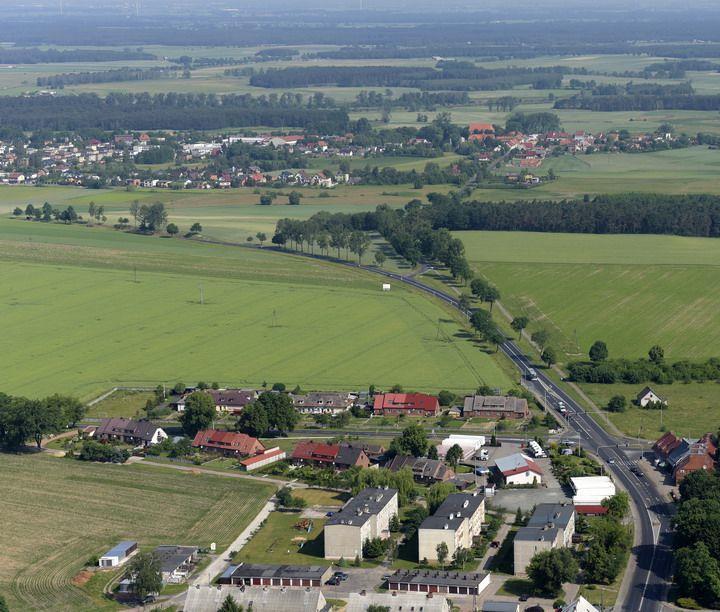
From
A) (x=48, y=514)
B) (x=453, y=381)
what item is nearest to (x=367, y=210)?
(x=453, y=381)

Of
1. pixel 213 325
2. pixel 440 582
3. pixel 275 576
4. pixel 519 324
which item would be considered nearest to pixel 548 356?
pixel 519 324

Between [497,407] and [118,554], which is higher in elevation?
[497,407]

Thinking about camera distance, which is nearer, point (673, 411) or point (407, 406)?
point (673, 411)

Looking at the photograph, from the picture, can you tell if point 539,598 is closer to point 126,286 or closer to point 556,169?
point 126,286

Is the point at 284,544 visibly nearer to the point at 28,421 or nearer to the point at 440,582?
the point at 440,582

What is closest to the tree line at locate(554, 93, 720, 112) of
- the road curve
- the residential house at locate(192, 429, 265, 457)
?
the road curve

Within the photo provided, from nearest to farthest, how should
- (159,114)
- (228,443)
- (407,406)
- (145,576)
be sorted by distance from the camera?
1. (145,576)
2. (228,443)
3. (407,406)
4. (159,114)
